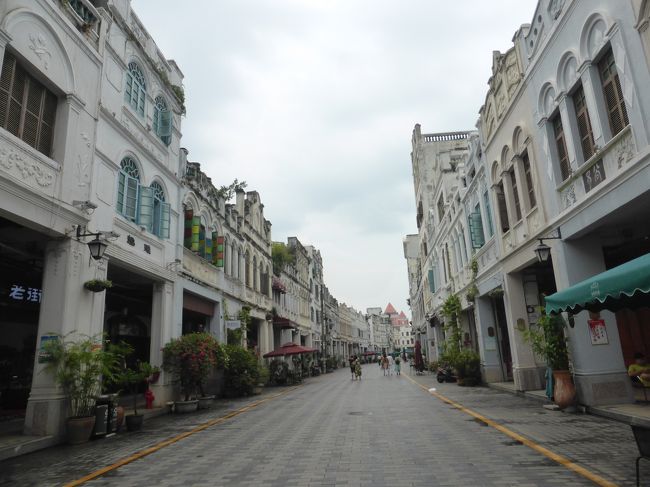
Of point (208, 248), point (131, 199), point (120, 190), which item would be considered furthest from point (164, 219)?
point (208, 248)

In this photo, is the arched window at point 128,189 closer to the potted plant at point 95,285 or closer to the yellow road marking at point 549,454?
the potted plant at point 95,285

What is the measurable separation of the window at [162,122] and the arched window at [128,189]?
2.40 m

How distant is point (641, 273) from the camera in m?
6.00

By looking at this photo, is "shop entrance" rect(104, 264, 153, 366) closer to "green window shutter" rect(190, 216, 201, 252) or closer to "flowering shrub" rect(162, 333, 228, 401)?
"green window shutter" rect(190, 216, 201, 252)

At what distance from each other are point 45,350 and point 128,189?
5.82m

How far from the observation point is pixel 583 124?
10828mm

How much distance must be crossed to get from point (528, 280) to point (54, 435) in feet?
46.9

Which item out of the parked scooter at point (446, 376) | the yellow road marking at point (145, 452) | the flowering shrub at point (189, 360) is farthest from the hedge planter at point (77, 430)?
the parked scooter at point (446, 376)

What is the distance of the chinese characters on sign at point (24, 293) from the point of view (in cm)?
1368

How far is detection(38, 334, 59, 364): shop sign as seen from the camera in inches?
372

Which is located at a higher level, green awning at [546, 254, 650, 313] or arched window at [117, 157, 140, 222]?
arched window at [117, 157, 140, 222]

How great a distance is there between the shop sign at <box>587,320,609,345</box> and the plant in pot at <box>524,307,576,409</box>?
653 mm

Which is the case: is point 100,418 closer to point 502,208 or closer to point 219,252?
point 219,252

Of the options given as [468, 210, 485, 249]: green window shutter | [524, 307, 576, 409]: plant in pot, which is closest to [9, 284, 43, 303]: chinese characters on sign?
[524, 307, 576, 409]: plant in pot
